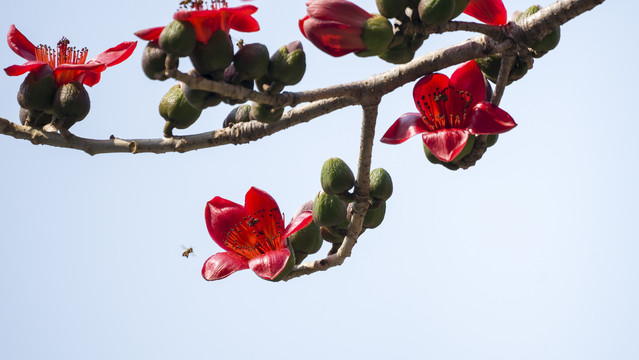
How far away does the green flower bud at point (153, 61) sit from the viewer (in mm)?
1604

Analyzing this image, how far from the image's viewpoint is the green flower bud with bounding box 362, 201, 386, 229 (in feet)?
7.20

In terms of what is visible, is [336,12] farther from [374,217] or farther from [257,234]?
[257,234]

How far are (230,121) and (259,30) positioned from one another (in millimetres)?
489

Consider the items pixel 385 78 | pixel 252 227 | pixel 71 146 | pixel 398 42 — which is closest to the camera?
pixel 398 42

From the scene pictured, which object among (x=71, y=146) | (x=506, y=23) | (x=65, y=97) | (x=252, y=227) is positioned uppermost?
(x=506, y=23)

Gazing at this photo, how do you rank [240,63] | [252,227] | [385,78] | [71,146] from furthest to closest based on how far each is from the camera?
[252,227], [71,146], [385,78], [240,63]

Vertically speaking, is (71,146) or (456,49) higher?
(456,49)

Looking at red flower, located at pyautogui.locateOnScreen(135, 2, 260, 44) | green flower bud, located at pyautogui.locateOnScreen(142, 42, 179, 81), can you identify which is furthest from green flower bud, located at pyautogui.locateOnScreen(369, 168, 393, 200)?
green flower bud, located at pyautogui.locateOnScreen(142, 42, 179, 81)

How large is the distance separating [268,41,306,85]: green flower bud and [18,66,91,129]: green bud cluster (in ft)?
2.32

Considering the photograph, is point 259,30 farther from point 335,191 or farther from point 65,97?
point 65,97

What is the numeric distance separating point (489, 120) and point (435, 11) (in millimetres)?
365

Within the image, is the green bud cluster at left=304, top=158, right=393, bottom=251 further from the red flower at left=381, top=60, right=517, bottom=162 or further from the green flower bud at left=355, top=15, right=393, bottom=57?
the green flower bud at left=355, top=15, right=393, bottom=57

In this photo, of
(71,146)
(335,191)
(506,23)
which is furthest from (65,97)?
(506,23)

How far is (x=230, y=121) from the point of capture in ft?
7.37
